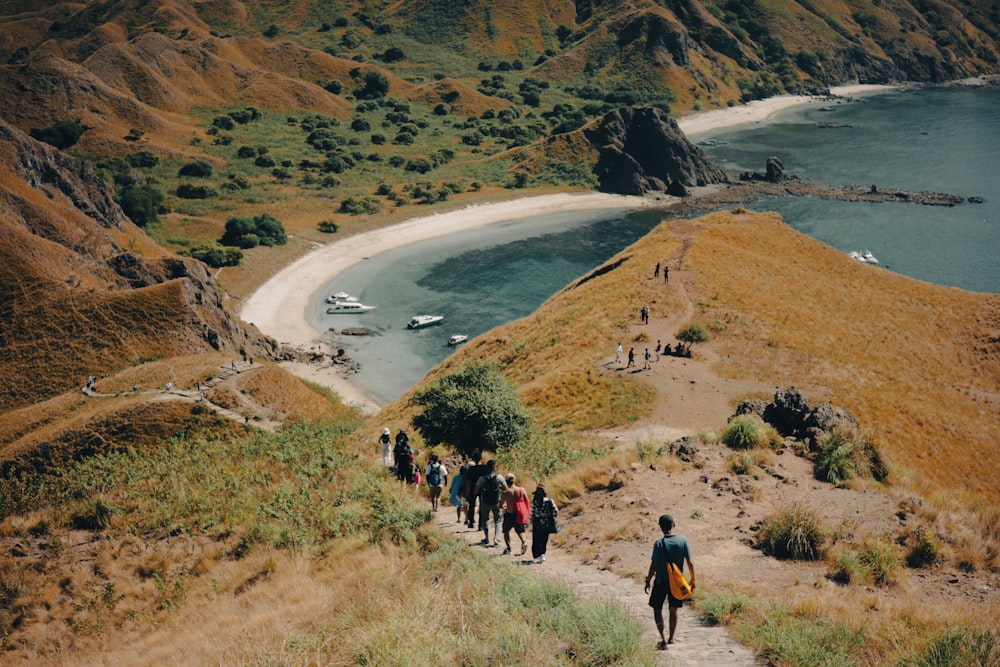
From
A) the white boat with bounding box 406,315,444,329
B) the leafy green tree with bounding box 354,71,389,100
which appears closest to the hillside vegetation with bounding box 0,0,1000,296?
the leafy green tree with bounding box 354,71,389,100

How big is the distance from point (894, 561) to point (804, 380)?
1993cm

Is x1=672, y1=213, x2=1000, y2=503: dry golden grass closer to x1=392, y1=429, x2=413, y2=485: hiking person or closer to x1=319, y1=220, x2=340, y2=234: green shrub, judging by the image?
x1=392, y1=429, x2=413, y2=485: hiking person

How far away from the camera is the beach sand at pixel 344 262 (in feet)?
205

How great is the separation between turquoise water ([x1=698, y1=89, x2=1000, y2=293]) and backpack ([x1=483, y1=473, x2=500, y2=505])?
87.3 m

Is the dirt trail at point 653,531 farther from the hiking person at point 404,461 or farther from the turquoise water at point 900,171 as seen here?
the turquoise water at point 900,171

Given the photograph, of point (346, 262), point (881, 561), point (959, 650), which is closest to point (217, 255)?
point (346, 262)

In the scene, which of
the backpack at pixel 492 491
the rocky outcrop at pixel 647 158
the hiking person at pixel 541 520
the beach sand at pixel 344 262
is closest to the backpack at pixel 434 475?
the backpack at pixel 492 491

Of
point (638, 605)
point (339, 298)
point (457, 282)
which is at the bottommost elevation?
point (457, 282)

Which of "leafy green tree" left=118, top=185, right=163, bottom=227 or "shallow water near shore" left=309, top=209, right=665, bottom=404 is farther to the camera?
"leafy green tree" left=118, top=185, right=163, bottom=227

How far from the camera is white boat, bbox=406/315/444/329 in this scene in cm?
7469

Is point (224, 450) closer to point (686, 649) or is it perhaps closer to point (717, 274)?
point (686, 649)

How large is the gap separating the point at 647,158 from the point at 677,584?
127419 mm

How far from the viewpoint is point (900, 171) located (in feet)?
445

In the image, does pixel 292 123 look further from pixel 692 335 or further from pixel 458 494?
pixel 458 494
